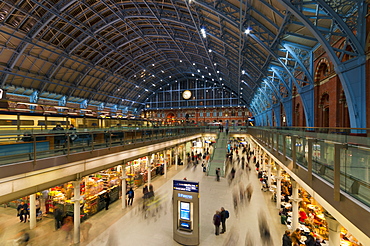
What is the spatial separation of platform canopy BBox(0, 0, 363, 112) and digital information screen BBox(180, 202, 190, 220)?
10.7 metres

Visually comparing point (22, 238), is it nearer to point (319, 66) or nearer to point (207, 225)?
point (207, 225)

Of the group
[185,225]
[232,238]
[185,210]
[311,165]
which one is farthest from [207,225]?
[311,165]

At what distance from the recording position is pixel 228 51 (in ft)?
89.9

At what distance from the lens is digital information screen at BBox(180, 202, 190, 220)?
8059mm

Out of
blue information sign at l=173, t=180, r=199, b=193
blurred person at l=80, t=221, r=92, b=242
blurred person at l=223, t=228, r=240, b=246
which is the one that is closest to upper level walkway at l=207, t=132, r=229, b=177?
blurred person at l=223, t=228, r=240, b=246

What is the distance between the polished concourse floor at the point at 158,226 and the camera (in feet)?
26.9

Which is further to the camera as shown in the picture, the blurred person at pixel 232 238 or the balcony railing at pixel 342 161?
the blurred person at pixel 232 238

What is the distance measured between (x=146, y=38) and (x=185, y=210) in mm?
A: 32816

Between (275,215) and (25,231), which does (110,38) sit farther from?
(275,215)

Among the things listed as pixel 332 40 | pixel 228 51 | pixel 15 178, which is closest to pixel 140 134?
pixel 15 178

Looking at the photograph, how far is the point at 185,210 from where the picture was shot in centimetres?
814

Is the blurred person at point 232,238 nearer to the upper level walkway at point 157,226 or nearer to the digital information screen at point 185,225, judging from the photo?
the upper level walkway at point 157,226

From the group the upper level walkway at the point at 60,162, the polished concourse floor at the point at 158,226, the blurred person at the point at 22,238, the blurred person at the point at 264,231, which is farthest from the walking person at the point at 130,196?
the blurred person at the point at 264,231

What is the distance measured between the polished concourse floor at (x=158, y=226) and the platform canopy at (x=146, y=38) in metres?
9.88
